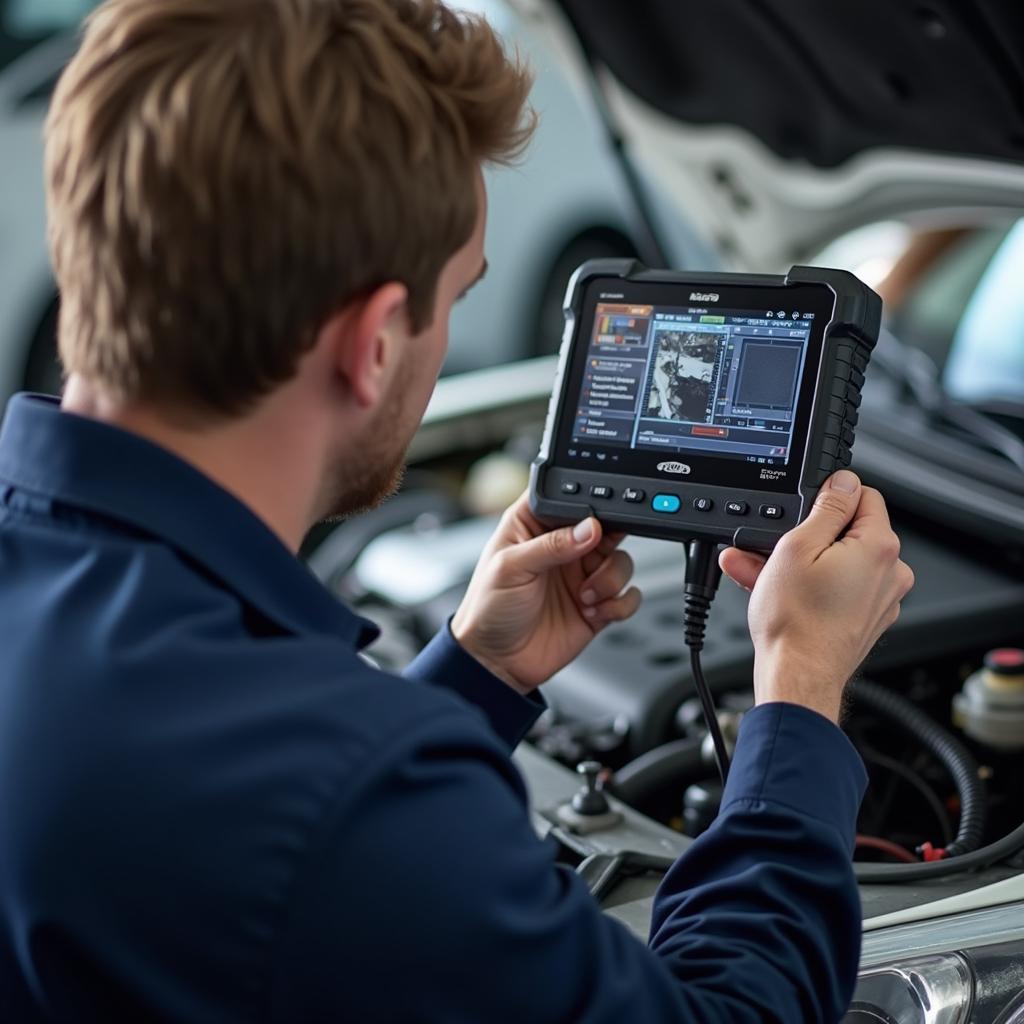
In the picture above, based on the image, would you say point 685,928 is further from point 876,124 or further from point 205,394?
point 876,124

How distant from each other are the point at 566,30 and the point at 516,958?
1.43 meters

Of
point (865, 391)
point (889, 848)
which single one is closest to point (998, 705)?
point (889, 848)

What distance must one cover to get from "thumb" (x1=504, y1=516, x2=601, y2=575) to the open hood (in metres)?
0.68

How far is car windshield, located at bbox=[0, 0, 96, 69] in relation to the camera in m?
4.11

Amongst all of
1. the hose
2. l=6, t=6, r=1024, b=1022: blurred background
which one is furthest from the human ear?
the hose

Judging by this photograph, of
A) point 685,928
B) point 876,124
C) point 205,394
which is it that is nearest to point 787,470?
point 685,928

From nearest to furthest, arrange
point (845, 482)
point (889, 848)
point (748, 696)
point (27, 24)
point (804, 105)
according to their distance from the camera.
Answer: point (845, 482) → point (889, 848) → point (748, 696) → point (804, 105) → point (27, 24)

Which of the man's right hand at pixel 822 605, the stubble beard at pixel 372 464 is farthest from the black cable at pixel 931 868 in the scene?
the stubble beard at pixel 372 464

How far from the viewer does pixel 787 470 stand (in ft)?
3.57

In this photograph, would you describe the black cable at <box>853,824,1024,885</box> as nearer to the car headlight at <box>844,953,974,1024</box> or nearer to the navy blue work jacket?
the car headlight at <box>844,953,974,1024</box>

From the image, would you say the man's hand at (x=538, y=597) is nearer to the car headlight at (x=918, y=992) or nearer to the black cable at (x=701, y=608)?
the black cable at (x=701, y=608)

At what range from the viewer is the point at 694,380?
1158 mm

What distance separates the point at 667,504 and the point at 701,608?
0.29 ft

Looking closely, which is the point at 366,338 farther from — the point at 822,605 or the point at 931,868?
the point at 931,868
